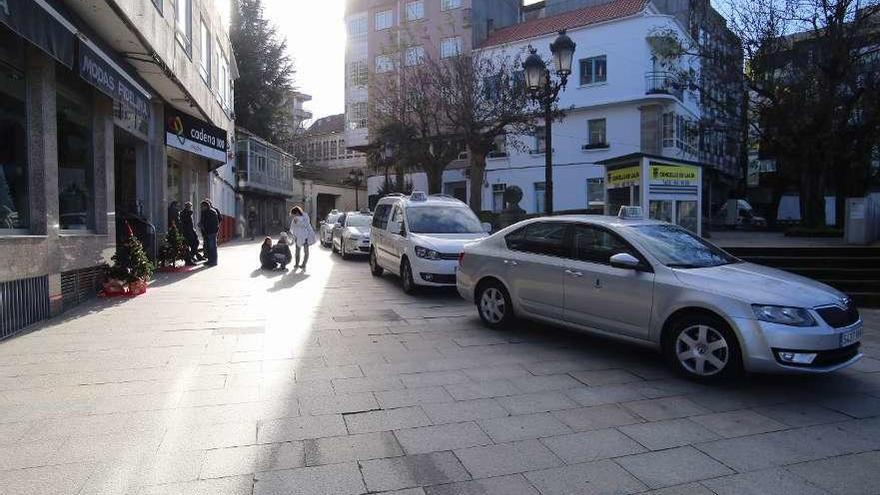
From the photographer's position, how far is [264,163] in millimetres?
40688

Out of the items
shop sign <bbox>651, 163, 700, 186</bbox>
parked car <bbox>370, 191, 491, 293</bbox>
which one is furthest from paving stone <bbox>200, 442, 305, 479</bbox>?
shop sign <bbox>651, 163, 700, 186</bbox>

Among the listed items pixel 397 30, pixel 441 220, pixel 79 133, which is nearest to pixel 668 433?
pixel 441 220

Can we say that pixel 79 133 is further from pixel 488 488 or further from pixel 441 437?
pixel 488 488

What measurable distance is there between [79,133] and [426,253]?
20.1 feet

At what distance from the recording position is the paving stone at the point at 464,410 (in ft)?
14.8

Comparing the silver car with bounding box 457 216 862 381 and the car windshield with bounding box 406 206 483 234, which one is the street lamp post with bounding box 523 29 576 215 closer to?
the car windshield with bounding box 406 206 483 234

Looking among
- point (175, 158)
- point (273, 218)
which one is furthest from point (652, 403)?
point (273, 218)

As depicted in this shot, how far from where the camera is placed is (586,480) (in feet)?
11.5

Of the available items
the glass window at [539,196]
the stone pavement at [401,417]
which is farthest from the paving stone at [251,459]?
the glass window at [539,196]

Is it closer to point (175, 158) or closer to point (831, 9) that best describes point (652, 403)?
point (175, 158)

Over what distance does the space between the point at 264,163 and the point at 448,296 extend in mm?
33082

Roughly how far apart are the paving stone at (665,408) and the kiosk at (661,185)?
9879 millimetres

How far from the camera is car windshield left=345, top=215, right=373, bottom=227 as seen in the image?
2001cm

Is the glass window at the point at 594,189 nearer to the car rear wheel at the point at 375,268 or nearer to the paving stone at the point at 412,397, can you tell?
the car rear wheel at the point at 375,268
